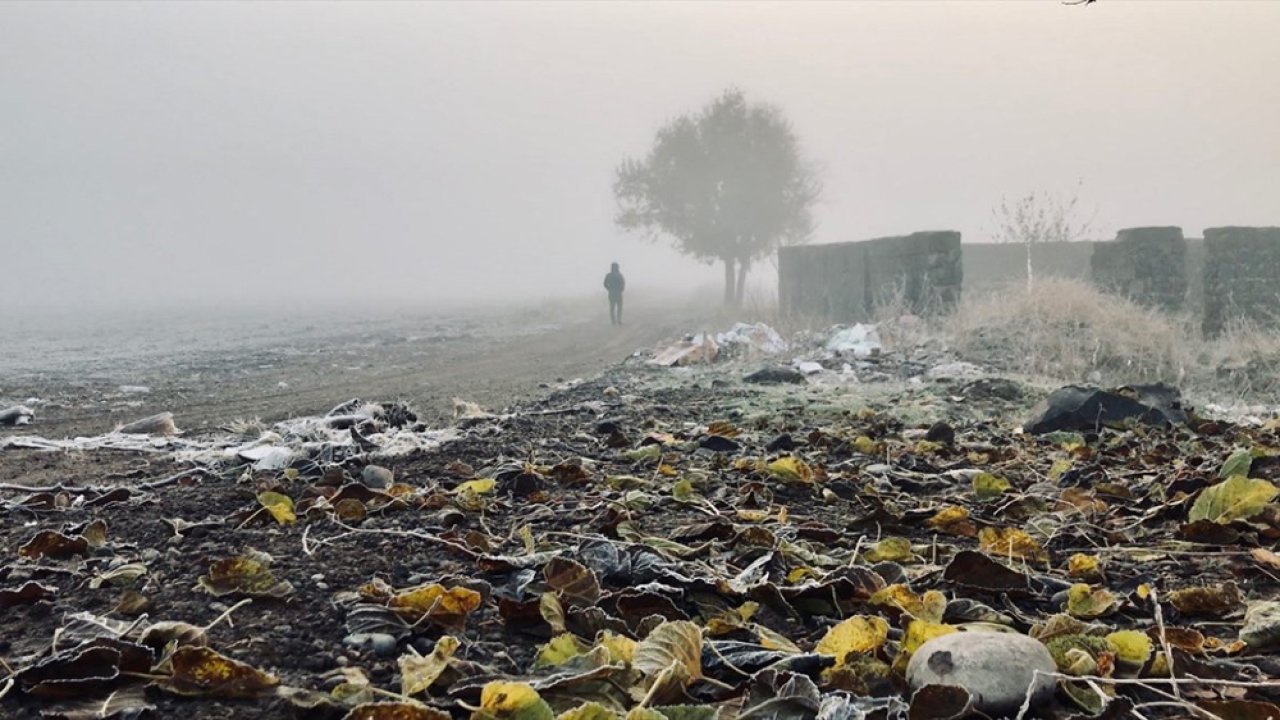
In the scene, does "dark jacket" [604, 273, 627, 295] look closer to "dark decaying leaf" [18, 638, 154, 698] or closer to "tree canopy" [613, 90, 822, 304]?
"tree canopy" [613, 90, 822, 304]

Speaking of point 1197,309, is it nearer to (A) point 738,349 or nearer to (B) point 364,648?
(A) point 738,349

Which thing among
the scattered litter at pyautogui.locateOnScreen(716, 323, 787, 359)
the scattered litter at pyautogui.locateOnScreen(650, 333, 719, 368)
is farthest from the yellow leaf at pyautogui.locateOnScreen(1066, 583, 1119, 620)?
the scattered litter at pyautogui.locateOnScreen(716, 323, 787, 359)

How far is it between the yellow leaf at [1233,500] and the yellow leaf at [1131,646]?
3.45 feet

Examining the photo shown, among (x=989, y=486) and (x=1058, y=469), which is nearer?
(x=989, y=486)

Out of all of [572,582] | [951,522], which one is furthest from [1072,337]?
[572,582]

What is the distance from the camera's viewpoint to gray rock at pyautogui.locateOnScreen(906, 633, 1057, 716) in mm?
1403

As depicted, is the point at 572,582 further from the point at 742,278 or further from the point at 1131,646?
the point at 742,278

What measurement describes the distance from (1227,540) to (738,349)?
30.3 feet

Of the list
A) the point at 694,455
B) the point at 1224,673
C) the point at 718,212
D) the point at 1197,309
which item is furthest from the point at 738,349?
the point at 718,212

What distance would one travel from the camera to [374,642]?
5.60 feet

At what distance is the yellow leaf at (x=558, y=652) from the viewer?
1.59 meters

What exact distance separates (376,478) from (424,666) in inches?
77.5

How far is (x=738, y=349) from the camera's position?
11586 mm

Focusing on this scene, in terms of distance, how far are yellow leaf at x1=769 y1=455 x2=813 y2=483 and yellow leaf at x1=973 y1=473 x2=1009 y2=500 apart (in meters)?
0.56
